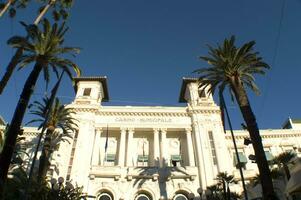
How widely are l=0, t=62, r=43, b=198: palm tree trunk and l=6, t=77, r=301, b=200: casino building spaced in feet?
52.9

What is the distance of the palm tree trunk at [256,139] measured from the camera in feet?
64.6

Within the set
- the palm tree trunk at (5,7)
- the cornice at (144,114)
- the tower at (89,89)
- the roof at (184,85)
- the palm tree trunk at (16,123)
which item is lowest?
the palm tree trunk at (16,123)

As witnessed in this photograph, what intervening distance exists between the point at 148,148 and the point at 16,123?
2637cm

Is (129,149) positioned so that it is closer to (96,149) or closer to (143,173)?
(143,173)

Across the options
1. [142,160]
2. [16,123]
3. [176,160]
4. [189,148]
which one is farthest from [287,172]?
[16,123]

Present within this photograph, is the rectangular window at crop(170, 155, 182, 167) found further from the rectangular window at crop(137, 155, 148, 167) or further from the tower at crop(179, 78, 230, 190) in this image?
the rectangular window at crop(137, 155, 148, 167)

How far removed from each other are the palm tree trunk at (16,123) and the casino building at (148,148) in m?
16.1

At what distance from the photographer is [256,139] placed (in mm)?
21875

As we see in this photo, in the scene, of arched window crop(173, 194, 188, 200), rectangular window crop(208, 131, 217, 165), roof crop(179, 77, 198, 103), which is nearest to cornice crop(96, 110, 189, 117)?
rectangular window crop(208, 131, 217, 165)

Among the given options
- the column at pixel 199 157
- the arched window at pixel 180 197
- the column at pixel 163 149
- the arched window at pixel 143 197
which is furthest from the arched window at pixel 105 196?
the column at pixel 199 157

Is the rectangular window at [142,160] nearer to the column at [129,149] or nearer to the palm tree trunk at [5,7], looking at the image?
the column at [129,149]

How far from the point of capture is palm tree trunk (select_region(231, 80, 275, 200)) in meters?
19.7

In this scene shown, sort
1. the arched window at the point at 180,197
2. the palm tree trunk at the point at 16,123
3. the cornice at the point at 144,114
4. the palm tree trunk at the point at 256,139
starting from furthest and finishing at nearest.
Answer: the cornice at the point at 144,114, the arched window at the point at 180,197, the palm tree trunk at the point at 256,139, the palm tree trunk at the point at 16,123

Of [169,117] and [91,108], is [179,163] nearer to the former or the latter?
[169,117]
